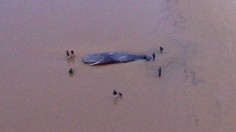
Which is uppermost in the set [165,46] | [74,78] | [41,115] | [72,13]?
[72,13]

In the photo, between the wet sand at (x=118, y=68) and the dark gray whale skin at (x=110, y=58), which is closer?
the wet sand at (x=118, y=68)

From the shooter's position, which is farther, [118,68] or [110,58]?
[110,58]

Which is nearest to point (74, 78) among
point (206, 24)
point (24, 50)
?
point (24, 50)

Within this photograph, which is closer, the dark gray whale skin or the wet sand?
the wet sand

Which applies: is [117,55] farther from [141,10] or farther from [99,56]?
[141,10]
